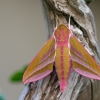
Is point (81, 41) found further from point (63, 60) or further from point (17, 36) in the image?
point (17, 36)

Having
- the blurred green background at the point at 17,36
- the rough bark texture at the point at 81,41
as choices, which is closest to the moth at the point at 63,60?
the rough bark texture at the point at 81,41

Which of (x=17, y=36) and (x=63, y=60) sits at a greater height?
(x=63, y=60)

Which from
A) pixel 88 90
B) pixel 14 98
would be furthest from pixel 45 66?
pixel 14 98

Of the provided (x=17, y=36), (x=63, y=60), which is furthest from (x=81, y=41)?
(x=17, y=36)

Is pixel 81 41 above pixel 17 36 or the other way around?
above

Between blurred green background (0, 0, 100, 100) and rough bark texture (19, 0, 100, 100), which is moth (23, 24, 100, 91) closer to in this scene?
rough bark texture (19, 0, 100, 100)

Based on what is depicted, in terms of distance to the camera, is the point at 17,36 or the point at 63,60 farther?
the point at 17,36

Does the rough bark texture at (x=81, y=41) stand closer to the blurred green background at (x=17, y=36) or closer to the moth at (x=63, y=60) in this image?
the moth at (x=63, y=60)

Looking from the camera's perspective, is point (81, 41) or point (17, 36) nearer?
point (81, 41)
